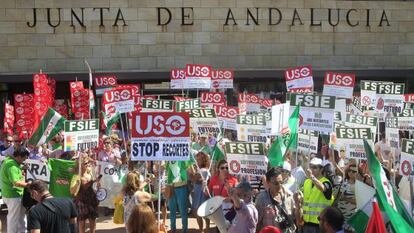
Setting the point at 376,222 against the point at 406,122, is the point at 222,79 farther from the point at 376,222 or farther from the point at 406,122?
the point at 376,222

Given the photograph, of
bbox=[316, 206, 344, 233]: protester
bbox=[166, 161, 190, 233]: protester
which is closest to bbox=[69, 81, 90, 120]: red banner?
bbox=[166, 161, 190, 233]: protester

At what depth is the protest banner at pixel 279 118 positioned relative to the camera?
423 inches

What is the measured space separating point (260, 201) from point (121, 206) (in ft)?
9.99

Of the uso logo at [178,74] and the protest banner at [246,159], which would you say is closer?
the protest banner at [246,159]

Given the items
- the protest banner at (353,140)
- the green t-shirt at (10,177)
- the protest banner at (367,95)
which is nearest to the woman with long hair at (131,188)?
the green t-shirt at (10,177)

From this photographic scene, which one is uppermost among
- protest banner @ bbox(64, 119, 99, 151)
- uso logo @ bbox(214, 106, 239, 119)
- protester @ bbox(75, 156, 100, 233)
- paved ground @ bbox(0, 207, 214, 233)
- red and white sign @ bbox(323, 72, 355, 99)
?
red and white sign @ bbox(323, 72, 355, 99)

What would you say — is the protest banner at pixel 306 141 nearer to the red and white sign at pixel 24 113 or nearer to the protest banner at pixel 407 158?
the protest banner at pixel 407 158

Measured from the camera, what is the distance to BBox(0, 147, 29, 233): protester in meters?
10.4

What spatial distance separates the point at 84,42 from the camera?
928 inches

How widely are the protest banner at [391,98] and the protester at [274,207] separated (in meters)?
7.92

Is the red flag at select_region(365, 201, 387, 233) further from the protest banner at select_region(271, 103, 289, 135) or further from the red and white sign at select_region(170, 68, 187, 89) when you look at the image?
the red and white sign at select_region(170, 68, 187, 89)

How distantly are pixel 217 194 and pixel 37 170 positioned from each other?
3.51 meters

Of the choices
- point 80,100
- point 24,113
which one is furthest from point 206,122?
point 24,113

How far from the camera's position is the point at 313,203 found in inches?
340
